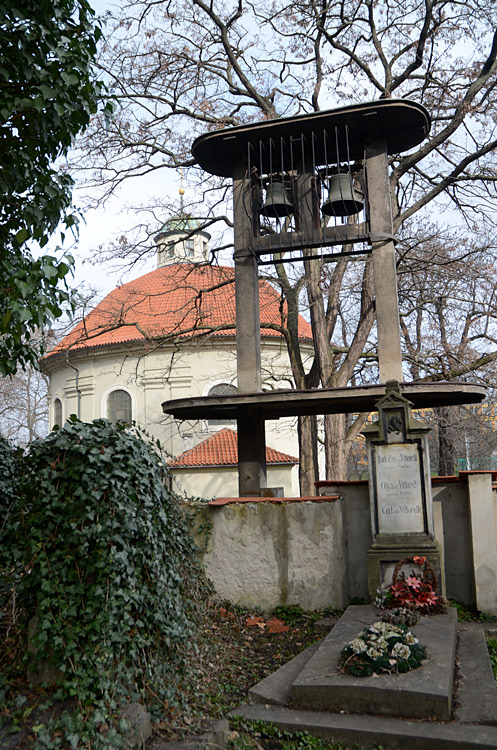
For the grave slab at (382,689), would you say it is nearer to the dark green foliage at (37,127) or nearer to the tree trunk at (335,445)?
the dark green foliage at (37,127)

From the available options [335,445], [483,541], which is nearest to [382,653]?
[483,541]

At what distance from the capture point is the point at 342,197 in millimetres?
8594

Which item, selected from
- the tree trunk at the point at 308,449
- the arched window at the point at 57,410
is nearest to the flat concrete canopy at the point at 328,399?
the tree trunk at the point at 308,449

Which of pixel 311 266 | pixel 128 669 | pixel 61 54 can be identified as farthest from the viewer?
pixel 311 266

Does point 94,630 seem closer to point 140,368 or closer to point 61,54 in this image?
point 61,54

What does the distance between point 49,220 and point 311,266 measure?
10.1 meters

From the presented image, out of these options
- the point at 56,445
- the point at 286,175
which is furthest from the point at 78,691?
the point at 286,175

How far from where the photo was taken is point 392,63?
52.2 feet

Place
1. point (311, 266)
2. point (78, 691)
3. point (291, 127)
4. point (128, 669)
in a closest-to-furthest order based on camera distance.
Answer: point (78, 691) < point (128, 669) < point (291, 127) < point (311, 266)

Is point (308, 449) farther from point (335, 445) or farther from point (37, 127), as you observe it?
point (37, 127)

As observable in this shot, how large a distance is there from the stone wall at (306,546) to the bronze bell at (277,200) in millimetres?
3907

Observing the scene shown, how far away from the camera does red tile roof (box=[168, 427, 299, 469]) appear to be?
23.8 m

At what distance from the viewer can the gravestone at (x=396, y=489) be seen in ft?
25.9

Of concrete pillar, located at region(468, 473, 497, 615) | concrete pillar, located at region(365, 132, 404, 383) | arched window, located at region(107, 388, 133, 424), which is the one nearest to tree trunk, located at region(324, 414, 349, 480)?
concrete pillar, located at region(468, 473, 497, 615)
